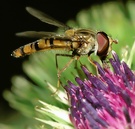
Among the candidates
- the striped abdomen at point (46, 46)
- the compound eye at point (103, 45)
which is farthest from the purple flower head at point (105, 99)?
the striped abdomen at point (46, 46)

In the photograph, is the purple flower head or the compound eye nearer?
the purple flower head

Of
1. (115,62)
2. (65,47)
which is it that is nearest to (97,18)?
(65,47)

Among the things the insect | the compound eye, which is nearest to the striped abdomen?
the insect

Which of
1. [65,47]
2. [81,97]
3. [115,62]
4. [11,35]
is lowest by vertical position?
[81,97]

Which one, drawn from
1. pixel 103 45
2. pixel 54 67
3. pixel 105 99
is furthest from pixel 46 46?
pixel 105 99

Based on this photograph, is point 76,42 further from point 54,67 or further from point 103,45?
point 54,67

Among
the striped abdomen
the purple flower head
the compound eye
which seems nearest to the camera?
the purple flower head

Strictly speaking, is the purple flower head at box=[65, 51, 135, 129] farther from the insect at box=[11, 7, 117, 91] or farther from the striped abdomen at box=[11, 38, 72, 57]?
the striped abdomen at box=[11, 38, 72, 57]

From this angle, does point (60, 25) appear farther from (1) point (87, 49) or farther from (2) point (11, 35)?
(2) point (11, 35)

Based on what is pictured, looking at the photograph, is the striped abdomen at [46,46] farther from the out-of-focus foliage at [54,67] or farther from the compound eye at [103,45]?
the compound eye at [103,45]
